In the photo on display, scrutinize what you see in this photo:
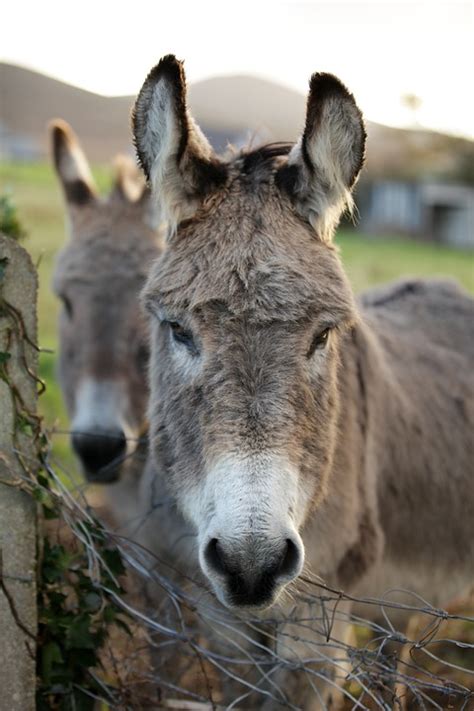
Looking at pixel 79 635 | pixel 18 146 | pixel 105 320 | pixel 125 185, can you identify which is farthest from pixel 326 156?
pixel 18 146

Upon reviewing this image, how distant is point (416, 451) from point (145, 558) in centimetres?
159

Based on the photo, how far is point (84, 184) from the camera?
5.57 meters

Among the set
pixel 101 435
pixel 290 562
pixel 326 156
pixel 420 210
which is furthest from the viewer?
pixel 420 210

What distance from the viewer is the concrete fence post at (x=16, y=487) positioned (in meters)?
2.79

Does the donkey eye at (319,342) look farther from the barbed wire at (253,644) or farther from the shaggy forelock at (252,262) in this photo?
the barbed wire at (253,644)

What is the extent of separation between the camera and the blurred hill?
3241cm

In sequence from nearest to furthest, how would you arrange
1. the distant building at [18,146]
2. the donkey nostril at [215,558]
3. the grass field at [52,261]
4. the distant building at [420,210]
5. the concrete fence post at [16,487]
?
the donkey nostril at [215,558], the concrete fence post at [16,487], the grass field at [52,261], the distant building at [18,146], the distant building at [420,210]

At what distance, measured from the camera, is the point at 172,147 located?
2930mm

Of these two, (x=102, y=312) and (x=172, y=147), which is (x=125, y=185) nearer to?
(x=102, y=312)

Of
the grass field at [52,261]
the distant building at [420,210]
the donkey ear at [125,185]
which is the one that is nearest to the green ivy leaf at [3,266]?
the donkey ear at [125,185]

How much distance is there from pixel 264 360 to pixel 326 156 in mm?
853

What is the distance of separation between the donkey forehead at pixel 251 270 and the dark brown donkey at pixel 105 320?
1.48 metres

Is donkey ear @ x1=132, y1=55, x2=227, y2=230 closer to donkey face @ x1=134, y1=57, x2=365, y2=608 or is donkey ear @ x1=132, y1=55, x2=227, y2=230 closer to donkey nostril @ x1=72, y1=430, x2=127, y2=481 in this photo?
donkey face @ x1=134, y1=57, x2=365, y2=608

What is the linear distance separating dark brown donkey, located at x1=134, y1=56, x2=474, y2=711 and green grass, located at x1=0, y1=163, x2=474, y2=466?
190 inches
